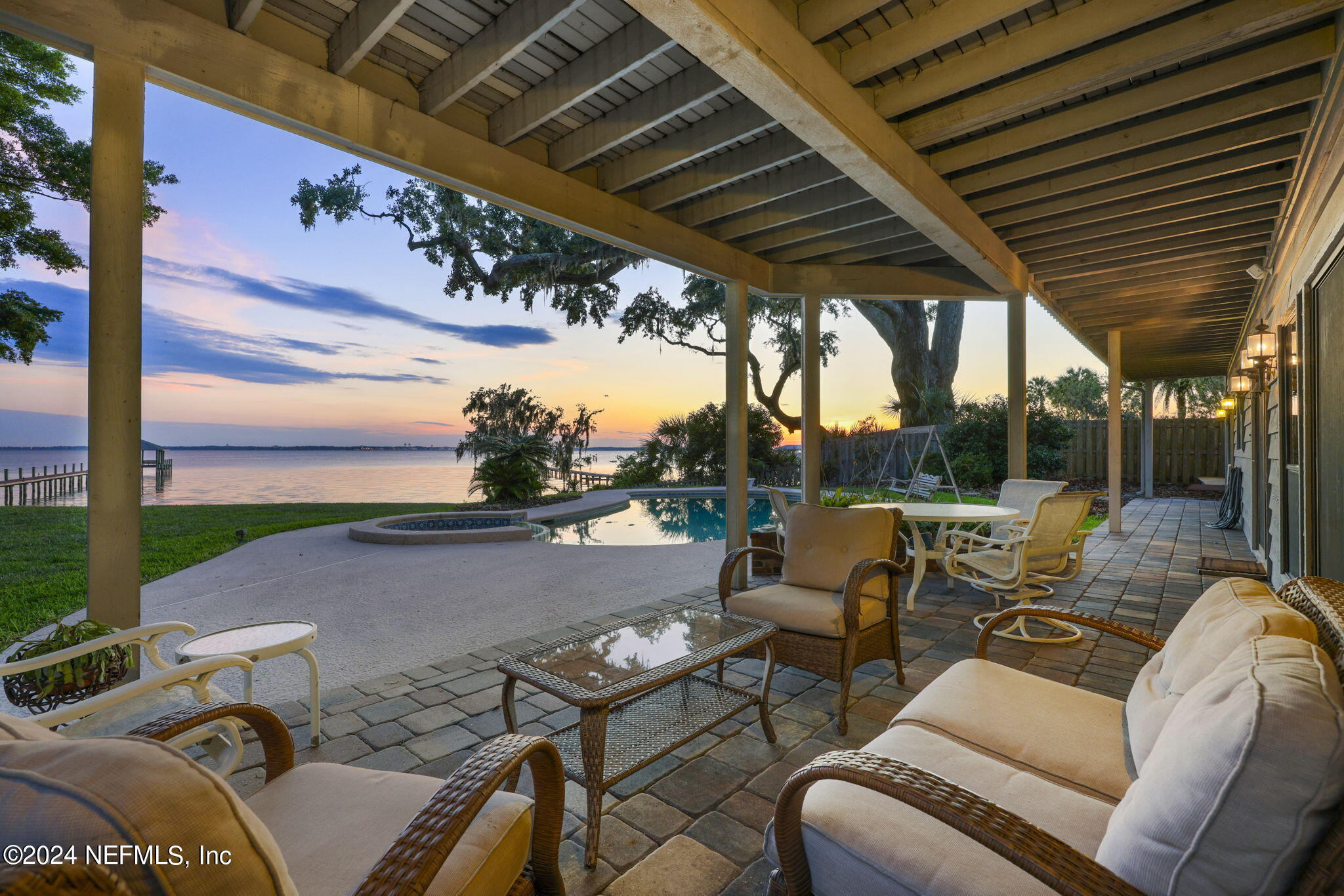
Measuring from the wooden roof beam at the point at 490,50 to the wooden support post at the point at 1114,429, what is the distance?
26.9 feet

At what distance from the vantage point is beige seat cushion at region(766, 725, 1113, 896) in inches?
41.9

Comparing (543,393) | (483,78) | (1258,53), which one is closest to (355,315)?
(543,393)

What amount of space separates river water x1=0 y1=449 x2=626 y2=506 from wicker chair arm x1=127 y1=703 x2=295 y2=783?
6.09 meters

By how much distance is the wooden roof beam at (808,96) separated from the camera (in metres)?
2.05

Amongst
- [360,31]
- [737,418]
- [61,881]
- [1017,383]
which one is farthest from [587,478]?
[61,881]

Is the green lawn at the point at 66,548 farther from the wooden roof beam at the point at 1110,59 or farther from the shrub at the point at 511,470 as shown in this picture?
the wooden roof beam at the point at 1110,59

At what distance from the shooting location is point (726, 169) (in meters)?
3.88

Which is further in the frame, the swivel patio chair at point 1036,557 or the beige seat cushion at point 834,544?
the swivel patio chair at point 1036,557

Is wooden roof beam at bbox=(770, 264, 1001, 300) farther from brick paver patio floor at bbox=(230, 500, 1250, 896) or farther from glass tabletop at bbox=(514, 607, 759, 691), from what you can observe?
glass tabletop at bbox=(514, 607, 759, 691)

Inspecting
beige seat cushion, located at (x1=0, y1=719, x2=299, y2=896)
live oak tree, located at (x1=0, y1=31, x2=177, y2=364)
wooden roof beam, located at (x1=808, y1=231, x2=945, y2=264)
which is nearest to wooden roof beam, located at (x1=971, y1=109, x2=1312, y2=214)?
wooden roof beam, located at (x1=808, y1=231, x2=945, y2=264)

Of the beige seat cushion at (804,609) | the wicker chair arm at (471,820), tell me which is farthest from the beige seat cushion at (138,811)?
the beige seat cushion at (804,609)

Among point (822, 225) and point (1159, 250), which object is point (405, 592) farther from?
point (1159, 250)

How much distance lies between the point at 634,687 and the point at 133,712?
181 cm

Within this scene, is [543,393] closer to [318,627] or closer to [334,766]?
[318,627]
